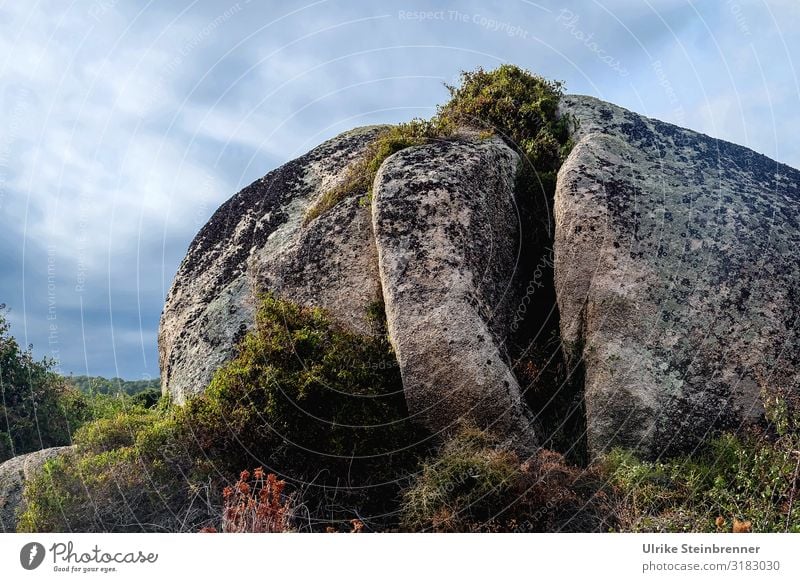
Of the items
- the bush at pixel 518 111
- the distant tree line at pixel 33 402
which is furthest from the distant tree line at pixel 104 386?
the bush at pixel 518 111

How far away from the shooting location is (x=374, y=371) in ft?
35.6

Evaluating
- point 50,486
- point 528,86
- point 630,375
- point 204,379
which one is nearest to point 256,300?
point 204,379

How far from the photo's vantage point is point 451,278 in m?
11.0

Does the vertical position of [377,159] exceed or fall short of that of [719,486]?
it exceeds it

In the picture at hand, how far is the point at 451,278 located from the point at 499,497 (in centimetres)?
347

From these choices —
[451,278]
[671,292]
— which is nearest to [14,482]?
[451,278]

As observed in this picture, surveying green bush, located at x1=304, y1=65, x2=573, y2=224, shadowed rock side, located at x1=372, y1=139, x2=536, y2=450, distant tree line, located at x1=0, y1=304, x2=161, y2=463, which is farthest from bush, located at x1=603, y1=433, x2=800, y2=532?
distant tree line, located at x1=0, y1=304, x2=161, y2=463

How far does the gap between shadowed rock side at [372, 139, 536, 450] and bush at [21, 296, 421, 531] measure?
639mm

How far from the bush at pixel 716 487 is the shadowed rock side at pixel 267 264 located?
4.85 metres

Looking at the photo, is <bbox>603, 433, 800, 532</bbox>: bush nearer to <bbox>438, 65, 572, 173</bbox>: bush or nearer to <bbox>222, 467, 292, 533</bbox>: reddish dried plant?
<bbox>222, 467, 292, 533</bbox>: reddish dried plant

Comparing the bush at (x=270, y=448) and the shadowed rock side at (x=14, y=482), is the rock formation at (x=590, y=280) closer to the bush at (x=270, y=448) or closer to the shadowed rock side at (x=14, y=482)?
the bush at (x=270, y=448)
